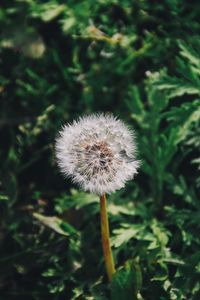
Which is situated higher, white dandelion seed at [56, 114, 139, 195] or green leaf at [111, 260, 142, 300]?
white dandelion seed at [56, 114, 139, 195]

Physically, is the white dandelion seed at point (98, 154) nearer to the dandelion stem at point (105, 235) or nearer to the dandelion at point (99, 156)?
the dandelion at point (99, 156)

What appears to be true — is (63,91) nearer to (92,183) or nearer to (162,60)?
(162,60)

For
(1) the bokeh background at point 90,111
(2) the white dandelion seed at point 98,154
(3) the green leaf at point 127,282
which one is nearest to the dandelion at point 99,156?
(2) the white dandelion seed at point 98,154

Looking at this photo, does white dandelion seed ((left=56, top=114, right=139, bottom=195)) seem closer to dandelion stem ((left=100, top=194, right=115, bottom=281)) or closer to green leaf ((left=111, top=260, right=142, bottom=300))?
dandelion stem ((left=100, top=194, right=115, bottom=281))

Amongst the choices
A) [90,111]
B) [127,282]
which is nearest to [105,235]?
[127,282]

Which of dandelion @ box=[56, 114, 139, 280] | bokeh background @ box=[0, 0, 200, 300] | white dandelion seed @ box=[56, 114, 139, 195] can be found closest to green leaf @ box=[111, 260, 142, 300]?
bokeh background @ box=[0, 0, 200, 300]

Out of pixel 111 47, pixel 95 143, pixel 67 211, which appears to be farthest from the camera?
pixel 111 47

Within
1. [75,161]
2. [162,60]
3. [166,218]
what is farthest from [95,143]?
[162,60]
